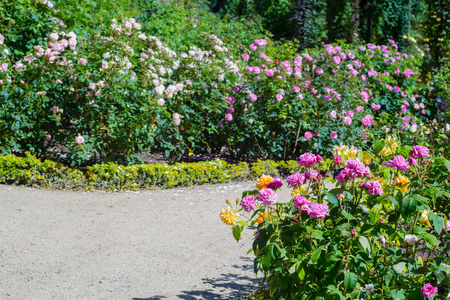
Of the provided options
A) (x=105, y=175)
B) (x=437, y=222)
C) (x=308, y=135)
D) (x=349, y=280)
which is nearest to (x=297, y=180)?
(x=349, y=280)

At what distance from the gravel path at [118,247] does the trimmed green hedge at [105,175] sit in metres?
0.14

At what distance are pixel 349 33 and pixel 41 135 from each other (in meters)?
A: 13.6

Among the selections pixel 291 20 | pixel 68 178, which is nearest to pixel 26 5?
pixel 68 178

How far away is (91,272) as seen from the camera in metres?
3.20

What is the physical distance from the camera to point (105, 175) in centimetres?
499

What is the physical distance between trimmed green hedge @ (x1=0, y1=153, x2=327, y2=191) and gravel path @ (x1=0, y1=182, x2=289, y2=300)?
0.46 feet

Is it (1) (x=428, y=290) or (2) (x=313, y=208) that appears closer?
(1) (x=428, y=290)

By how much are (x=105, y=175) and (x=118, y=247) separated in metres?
1.49

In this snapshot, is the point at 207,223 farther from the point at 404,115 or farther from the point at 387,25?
the point at 387,25

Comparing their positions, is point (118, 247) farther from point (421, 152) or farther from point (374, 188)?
point (421, 152)

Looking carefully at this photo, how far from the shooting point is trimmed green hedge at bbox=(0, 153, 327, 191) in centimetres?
489

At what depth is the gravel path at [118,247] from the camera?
3021 mm

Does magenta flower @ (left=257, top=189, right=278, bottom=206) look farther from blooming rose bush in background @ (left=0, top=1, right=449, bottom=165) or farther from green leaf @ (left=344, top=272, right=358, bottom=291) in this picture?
blooming rose bush in background @ (left=0, top=1, right=449, bottom=165)

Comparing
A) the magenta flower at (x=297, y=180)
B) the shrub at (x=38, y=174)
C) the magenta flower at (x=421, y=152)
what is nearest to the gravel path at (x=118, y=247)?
the shrub at (x=38, y=174)
